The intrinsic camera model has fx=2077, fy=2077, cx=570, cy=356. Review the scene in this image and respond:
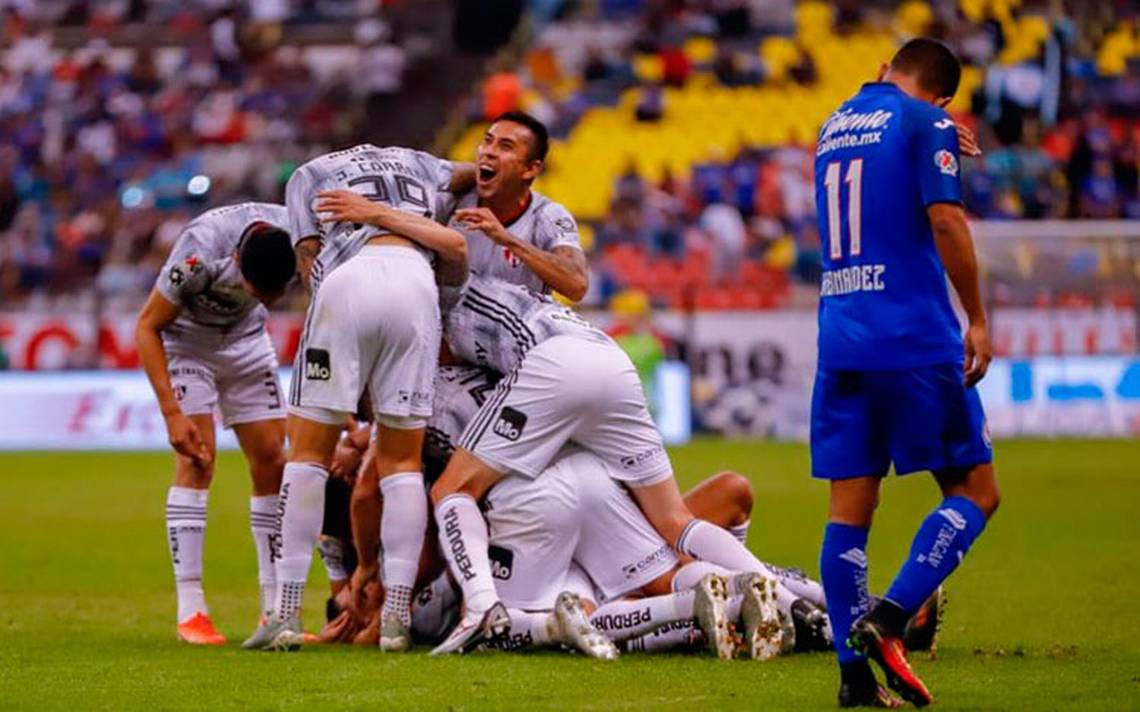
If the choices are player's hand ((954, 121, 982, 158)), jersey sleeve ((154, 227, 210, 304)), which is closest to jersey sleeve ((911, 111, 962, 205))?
player's hand ((954, 121, 982, 158))

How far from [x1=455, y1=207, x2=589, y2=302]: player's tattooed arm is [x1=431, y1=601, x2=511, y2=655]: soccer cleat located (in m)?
1.56

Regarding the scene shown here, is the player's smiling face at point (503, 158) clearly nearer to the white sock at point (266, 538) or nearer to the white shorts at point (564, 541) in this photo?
the white shorts at point (564, 541)

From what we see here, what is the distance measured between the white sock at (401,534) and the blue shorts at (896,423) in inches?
83.6

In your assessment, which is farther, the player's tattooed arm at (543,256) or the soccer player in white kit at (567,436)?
Answer: the player's tattooed arm at (543,256)

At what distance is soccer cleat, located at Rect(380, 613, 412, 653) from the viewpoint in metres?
8.28

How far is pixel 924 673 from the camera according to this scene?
7.47m

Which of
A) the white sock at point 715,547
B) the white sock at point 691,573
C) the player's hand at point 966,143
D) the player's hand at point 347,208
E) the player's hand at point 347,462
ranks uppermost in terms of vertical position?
the player's hand at point 966,143

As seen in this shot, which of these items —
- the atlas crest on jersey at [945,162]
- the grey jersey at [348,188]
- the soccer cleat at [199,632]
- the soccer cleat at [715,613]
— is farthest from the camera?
the soccer cleat at [199,632]

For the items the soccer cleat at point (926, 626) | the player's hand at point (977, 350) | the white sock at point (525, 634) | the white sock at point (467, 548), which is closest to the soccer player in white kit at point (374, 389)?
the white sock at point (467, 548)

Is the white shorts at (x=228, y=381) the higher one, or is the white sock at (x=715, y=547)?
the white shorts at (x=228, y=381)

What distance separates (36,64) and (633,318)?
1406cm

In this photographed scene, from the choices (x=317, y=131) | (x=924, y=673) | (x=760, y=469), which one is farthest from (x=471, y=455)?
(x=317, y=131)

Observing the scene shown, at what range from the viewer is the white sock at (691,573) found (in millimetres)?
8242

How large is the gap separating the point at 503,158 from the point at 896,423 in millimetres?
2918
